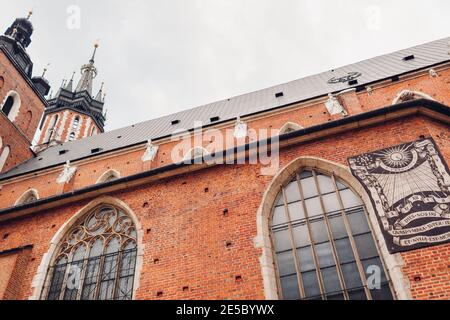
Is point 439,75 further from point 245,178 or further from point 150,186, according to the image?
point 150,186

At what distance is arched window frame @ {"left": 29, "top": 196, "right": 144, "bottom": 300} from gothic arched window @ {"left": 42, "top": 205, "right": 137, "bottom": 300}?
0.09 meters

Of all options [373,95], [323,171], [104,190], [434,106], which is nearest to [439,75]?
[373,95]

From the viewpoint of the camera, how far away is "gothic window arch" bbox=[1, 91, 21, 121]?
19172 mm

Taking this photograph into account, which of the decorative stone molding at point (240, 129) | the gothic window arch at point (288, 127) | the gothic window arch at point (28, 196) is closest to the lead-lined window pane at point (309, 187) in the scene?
the decorative stone molding at point (240, 129)

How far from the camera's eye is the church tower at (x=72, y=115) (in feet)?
89.8

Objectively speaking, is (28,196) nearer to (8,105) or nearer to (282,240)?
(8,105)

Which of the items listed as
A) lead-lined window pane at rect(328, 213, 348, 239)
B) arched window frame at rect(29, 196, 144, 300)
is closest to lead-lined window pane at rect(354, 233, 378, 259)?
lead-lined window pane at rect(328, 213, 348, 239)

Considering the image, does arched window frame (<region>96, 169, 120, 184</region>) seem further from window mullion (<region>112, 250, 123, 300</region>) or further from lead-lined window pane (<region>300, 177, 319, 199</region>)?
lead-lined window pane (<region>300, 177, 319, 199</region>)

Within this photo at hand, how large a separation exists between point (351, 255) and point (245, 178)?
2979mm

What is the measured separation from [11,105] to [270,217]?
17340 millimetres

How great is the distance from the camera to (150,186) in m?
9.88

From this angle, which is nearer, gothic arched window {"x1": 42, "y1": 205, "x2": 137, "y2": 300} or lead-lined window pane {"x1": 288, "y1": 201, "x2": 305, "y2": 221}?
lead-lined window pane {"x1": 288, "y1": 201, "x2": 305, "y2": 221}

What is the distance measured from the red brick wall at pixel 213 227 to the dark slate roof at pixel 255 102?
20.4 ft

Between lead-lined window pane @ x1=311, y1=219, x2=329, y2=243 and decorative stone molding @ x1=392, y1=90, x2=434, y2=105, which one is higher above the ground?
decorative stone molding @ x1=392, y1=90, x2=434, y2=105
